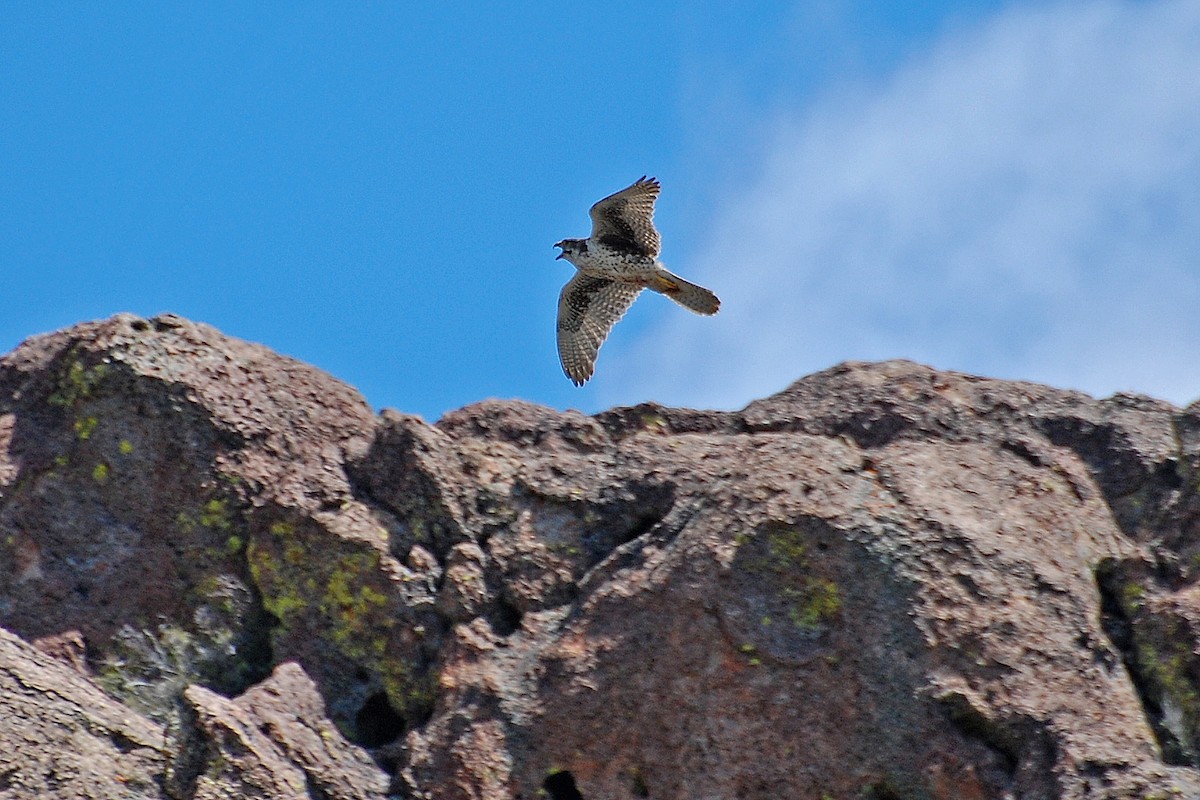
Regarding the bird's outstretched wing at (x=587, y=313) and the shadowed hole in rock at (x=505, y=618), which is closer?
the shadowed hole in rock at (x=505, y=618)

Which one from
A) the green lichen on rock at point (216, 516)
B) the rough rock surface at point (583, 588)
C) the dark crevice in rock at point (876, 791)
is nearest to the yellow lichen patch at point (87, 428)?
the rough rock surface at point (583, 588)

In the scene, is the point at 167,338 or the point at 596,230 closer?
the point at 167,338

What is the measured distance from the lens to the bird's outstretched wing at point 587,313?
1422 cm

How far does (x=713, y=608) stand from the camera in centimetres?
747

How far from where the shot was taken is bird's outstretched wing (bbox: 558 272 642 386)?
1422cm

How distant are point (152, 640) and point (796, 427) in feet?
11.3

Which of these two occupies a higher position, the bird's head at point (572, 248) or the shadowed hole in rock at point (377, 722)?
the bird's head at point (572, 248)

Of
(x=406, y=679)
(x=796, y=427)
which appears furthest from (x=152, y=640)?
(x=796, y=427)

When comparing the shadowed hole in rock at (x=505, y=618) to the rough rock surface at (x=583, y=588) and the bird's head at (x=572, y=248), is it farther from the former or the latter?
the bird's head at (x=572, y=248)

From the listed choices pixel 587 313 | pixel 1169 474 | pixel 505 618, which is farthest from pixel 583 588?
pixel 587 313

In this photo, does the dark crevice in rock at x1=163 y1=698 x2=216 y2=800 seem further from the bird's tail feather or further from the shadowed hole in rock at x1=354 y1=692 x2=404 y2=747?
the bird's tail feather

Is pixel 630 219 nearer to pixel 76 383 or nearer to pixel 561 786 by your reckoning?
pixel 76 383

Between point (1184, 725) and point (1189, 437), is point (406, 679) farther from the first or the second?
point (1189, 437)

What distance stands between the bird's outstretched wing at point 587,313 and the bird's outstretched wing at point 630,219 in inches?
22.4
